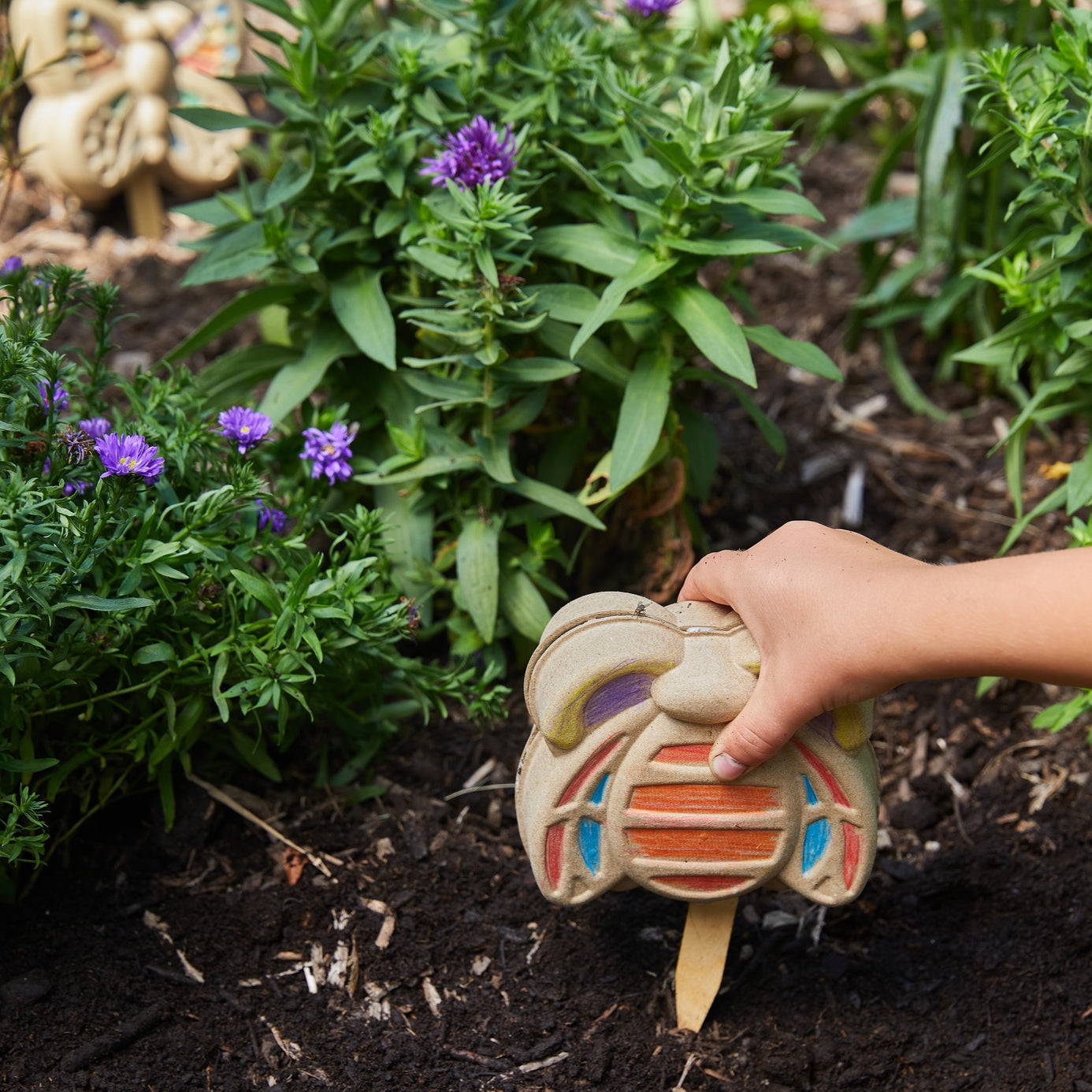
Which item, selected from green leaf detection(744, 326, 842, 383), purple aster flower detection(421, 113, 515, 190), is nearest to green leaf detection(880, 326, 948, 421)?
green leaf detection(744, 326, 842, 383)

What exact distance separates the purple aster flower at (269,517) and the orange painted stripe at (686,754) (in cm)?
89

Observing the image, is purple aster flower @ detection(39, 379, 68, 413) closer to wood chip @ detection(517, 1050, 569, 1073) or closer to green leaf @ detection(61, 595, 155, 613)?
green leaf @ detection(61, 595, 155, 613)

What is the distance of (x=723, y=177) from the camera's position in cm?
217

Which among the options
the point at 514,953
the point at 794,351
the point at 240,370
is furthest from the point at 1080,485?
the point at 240,370

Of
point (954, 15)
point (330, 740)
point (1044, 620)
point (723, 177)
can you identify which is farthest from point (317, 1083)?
point (954, 15)

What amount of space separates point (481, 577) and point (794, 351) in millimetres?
800

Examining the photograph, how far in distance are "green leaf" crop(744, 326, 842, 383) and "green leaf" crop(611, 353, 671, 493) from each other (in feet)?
0.68

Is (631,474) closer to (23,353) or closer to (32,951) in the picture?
(23,353)

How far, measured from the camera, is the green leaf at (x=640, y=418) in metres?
2.18

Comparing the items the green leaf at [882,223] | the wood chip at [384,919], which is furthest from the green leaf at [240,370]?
the green leaf at [882,223]

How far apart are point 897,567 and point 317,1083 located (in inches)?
48.4

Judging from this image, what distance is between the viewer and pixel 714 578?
1.69 m

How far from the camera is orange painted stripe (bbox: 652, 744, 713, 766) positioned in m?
1.68

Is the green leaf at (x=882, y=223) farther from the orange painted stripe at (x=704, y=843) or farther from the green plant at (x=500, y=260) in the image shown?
the orange painted stripe at (x=704, y=843)
